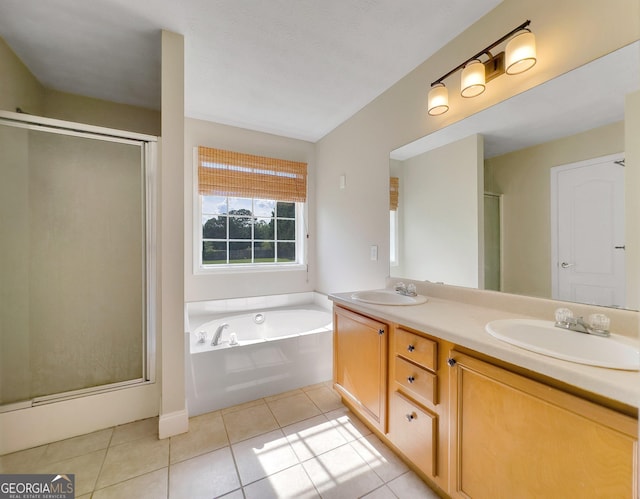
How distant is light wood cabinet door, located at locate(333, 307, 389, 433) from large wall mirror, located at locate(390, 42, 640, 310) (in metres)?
0.61

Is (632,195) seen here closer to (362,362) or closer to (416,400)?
(416,400)

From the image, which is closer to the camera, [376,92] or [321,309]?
[376,92]

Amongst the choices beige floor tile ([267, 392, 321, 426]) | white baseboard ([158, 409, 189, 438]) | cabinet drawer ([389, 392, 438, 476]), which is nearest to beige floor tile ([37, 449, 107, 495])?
white baseboard ([158, 409, 189, 438])

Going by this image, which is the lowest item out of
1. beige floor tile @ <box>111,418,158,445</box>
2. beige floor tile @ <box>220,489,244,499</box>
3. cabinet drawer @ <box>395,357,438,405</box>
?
beige floor tile @ <box>111,418,158,445</box>

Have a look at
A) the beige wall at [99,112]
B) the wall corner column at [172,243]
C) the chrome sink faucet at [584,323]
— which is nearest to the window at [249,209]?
the beige wall at [99,112]

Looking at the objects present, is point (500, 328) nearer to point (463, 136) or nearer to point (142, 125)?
point (463, 136)

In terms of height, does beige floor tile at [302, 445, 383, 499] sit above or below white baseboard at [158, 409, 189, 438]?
below

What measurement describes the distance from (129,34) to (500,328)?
8.36 ft

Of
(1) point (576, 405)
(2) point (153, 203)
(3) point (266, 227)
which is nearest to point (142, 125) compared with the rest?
(2) point (153, 203)

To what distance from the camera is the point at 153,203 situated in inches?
71.8

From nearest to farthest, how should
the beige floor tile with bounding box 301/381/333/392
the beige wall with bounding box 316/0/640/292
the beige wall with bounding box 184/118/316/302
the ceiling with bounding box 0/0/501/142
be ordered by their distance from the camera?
the beige wall with bounding box 316/0/640/292
the ceiling with bounding box 0/0/501/142
the beige floor tile with bounding box 301/381/333/392
the beige wall with bounding box 184/118/316/302

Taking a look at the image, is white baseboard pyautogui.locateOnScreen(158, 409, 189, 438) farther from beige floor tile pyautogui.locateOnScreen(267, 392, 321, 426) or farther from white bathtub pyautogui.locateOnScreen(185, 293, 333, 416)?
beige floor tile pyautogui.locateOnScreen(267, 392, 321, 426)

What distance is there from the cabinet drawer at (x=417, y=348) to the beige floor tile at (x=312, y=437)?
748mm

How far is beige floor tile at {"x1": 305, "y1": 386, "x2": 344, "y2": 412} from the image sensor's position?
6.31 feet
